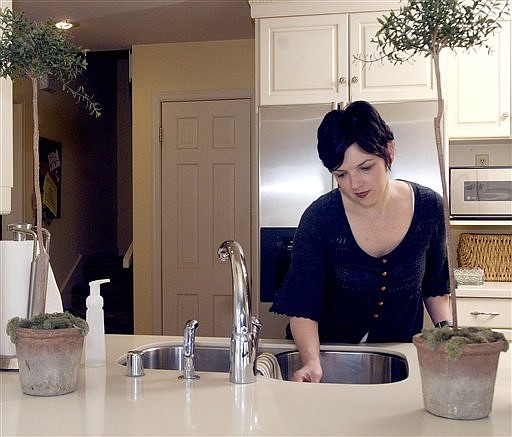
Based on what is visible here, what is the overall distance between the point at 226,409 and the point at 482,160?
2.90 metres

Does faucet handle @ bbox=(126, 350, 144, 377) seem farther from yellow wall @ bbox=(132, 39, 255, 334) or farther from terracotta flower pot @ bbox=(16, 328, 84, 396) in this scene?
yellow wall @ bbox=(132, 39, 255, 334)

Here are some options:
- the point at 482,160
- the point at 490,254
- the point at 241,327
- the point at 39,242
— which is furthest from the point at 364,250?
the point at 482,160

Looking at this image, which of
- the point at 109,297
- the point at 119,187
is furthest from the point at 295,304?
the point at 119,187

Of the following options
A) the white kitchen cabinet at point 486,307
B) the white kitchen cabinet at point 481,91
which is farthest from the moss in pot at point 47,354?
the white kitchen cabinet at point 481,91

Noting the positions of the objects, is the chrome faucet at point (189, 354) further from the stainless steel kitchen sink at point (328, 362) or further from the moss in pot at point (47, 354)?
the stainless steel kitchen sink at point (328, 362)

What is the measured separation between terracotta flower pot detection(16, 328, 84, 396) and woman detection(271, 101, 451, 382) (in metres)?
0.58

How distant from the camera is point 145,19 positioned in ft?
13.1

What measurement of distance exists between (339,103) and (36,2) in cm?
181

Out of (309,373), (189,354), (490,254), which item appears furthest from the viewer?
(490,254)

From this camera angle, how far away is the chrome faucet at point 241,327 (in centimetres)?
133

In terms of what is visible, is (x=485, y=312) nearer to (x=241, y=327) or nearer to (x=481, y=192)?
(x=481, y=192)

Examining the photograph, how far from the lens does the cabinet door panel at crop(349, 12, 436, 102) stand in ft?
10.6

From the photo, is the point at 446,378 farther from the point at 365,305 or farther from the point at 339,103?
the point at 339,103

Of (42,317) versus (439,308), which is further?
(439,308)
